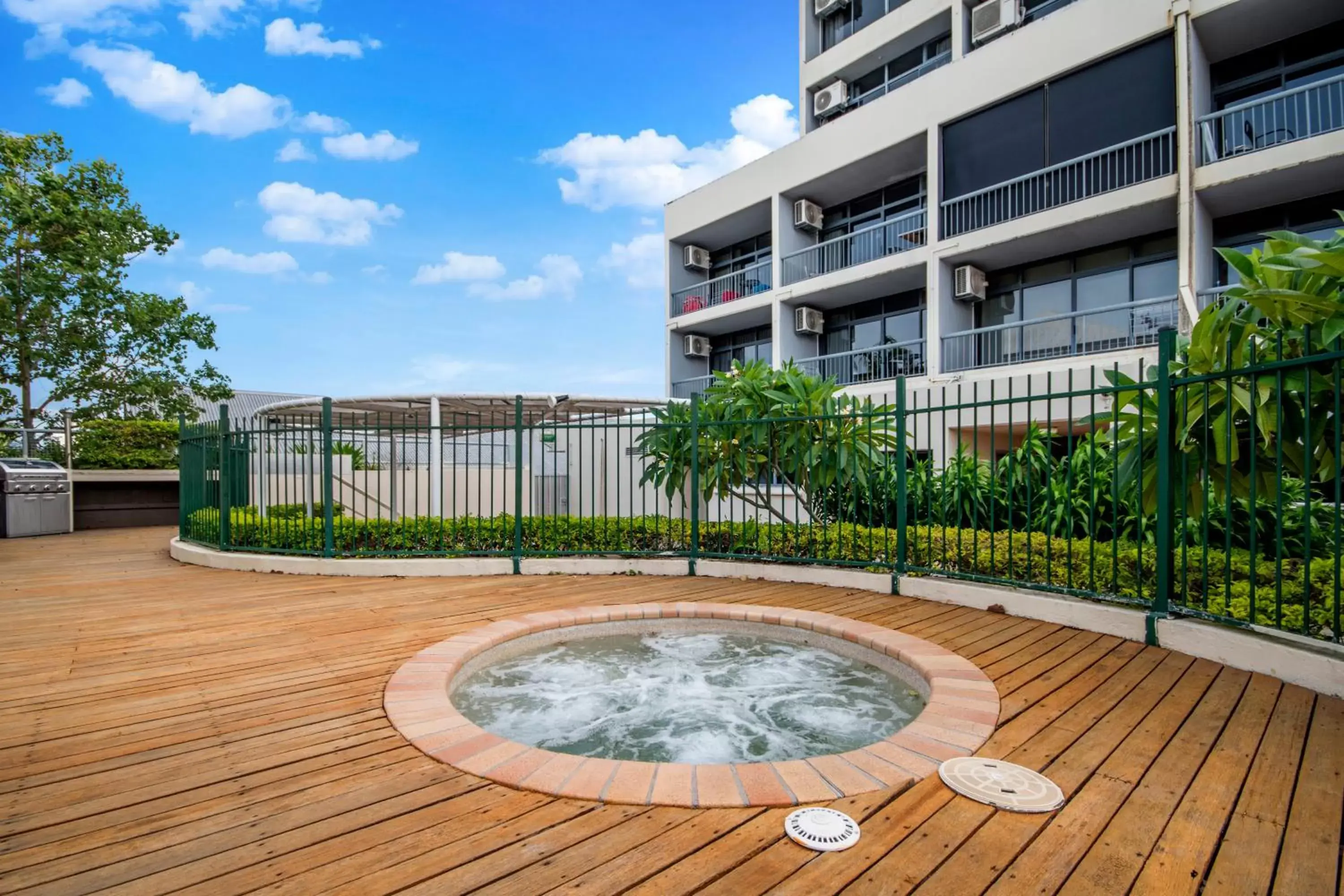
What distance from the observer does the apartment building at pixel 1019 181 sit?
1003cm

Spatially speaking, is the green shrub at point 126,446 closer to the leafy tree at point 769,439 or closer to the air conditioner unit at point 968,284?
the leafy tree at point 769,439

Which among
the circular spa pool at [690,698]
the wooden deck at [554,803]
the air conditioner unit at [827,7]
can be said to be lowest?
the circular spa pool at [690,698]

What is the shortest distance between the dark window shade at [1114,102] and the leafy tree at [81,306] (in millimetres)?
21334

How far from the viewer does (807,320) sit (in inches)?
646

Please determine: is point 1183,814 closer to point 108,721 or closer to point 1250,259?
point 1250,259

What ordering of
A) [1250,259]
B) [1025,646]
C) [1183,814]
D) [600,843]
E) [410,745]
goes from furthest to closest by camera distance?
[1025,646], [1250,259], [410,745], [1183,814], [600,843]

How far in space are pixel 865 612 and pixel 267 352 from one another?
22651 millimetres

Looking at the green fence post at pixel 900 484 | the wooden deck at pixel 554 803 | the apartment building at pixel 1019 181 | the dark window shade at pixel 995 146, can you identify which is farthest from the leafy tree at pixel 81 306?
the dark window shade at pixel 995 146

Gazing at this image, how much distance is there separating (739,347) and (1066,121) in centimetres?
1000

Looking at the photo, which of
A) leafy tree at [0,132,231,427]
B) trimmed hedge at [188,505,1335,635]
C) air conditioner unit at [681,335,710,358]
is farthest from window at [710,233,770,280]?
leafy tree at [0,132,231,427]

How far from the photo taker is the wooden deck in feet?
5.69

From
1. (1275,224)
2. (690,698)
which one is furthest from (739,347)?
(690,698)

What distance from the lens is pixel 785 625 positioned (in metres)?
4.63

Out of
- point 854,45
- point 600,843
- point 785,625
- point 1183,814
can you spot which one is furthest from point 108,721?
point 854,45
